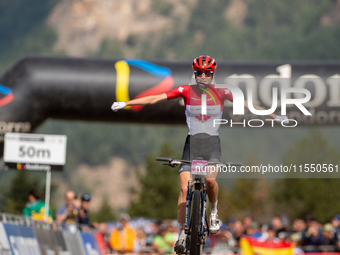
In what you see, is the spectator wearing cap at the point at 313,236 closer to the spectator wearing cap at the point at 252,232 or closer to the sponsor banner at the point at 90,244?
the spectator wearing cap at the point at 252,232

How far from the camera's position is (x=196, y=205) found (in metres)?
6.59

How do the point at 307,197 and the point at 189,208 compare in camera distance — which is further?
the point at 307,197

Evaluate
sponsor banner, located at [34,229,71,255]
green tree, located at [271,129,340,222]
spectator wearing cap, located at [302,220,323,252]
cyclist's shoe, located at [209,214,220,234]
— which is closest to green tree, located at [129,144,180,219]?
green tree, located at [271,129,340,222]

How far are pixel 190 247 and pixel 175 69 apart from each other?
716 centimetres

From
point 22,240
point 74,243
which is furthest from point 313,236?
point 22,240

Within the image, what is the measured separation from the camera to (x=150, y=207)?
5625 cm

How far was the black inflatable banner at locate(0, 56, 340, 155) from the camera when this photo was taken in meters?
12.8

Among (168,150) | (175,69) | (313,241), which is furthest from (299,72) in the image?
(168,150)

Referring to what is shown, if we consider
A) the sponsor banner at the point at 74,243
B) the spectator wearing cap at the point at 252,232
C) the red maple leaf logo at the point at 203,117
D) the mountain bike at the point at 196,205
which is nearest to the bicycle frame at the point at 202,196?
the mountain bike at the point at 196,205

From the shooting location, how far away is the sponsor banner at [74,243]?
33.3ft

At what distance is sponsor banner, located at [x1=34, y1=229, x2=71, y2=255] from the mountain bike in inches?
140

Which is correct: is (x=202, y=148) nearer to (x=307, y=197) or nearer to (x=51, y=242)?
(x=51, y=242)

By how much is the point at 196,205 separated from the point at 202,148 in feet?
2.38

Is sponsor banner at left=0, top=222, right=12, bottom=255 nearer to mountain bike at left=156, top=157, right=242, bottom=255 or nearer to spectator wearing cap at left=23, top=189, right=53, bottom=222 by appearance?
spectator wearing cap at left=23, top=189, right=53, bottom=222
